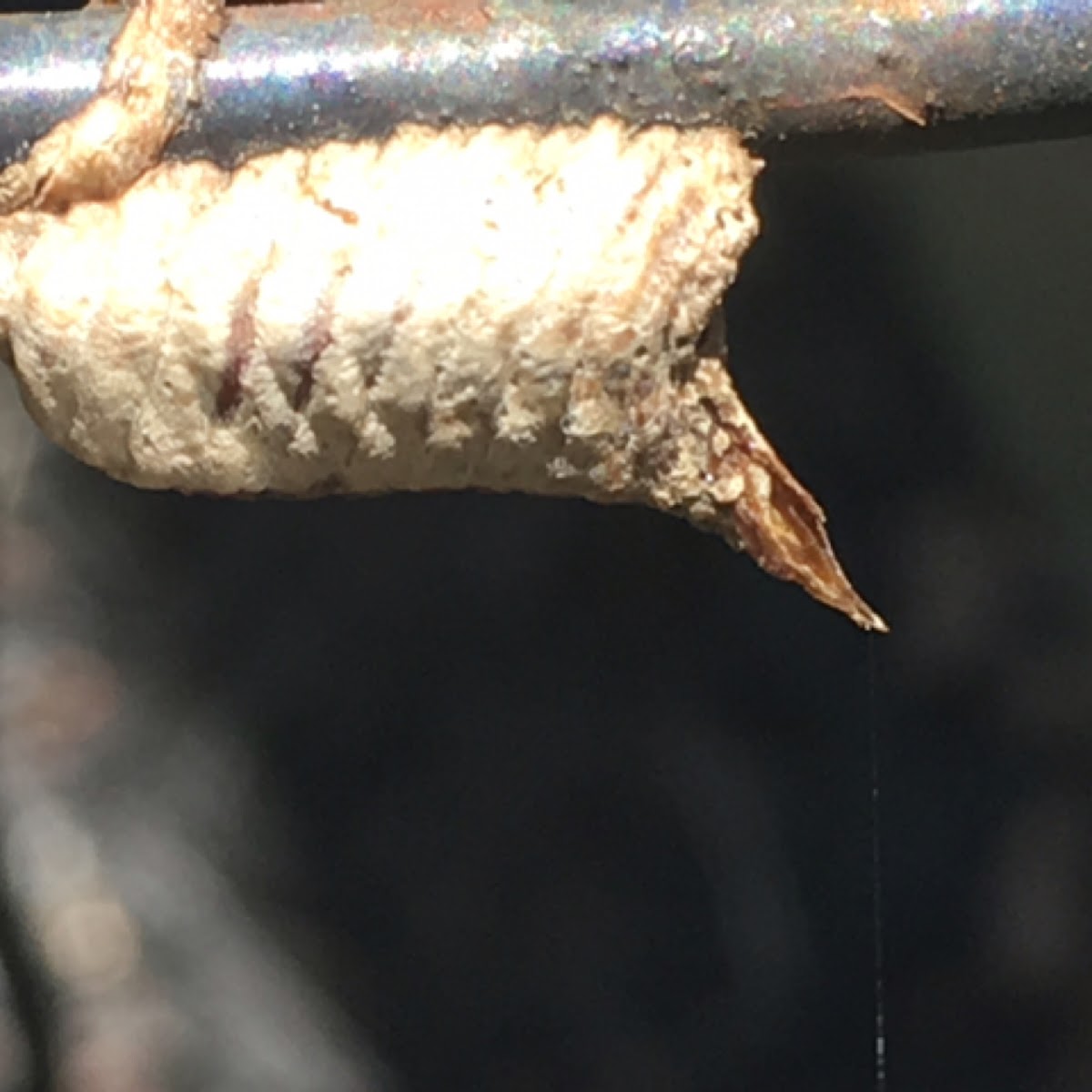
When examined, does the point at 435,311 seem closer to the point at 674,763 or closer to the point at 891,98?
the point at 891,98

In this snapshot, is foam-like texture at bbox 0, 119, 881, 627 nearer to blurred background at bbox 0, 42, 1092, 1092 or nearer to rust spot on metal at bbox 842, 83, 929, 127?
rust spot on metal at bbox 842, 83, 929, 127

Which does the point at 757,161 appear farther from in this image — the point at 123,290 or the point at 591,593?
the point at 591,593

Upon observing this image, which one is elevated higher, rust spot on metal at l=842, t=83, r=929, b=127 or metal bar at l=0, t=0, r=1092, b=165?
metal bar at l=0, t=0, r=1092, b=165

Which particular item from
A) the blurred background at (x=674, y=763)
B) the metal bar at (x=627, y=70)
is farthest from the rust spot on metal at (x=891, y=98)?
the blurred background at (x=674, y=763)

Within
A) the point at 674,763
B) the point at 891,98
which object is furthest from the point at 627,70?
the point at 674,763

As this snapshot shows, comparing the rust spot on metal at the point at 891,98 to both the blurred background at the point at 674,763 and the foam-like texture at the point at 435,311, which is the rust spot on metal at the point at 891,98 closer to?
the foam-like texture at the point at 435,311

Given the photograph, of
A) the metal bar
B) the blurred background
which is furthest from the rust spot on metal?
the blurred background

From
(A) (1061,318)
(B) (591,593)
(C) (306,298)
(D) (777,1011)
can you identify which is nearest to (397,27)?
(C) (306,298)

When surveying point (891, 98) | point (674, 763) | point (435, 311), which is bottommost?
point (674, 763)
